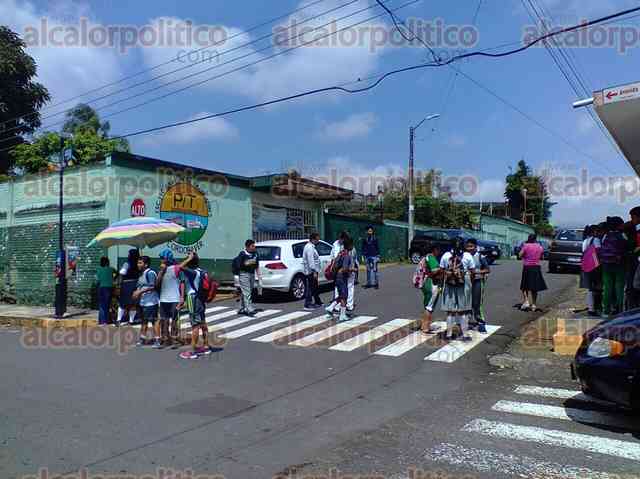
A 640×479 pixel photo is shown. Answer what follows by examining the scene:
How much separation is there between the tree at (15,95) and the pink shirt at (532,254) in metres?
33.8

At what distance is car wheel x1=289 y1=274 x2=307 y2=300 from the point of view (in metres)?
15.4

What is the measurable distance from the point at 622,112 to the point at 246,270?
807cm

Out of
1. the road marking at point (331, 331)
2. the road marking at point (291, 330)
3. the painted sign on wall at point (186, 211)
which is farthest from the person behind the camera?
the painted sign on wall at point (186, 211)

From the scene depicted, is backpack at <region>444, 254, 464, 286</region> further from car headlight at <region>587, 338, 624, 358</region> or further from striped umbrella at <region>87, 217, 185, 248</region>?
striped umbrella at <region>87, 217, 185, 248</region>

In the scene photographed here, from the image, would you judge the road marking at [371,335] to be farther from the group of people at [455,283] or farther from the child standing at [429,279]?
the child standing at [429,279]

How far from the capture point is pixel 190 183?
18.4m

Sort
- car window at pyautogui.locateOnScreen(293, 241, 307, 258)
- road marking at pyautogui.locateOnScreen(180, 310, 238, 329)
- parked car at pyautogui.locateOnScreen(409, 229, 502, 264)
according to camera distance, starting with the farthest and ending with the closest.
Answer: parked car at pyautogui.locateOnScreen(409, 229, 502, 264)
car window at pyautogui.locateOnScreen(293, 241, 307, 258)
road marking at pyautogui.locateOnScreen(180, 310, 238, 329)

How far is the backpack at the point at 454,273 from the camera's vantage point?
31.7ft

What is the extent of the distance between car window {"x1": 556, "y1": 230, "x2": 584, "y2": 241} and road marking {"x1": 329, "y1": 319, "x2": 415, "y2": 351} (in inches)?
439

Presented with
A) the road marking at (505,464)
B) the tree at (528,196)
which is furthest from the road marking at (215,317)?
the tree at (528,196)

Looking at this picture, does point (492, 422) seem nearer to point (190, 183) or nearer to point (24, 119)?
point (190, 183)

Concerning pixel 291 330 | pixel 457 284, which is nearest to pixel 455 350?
pixel 457 284

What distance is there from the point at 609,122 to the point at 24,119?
121 feet

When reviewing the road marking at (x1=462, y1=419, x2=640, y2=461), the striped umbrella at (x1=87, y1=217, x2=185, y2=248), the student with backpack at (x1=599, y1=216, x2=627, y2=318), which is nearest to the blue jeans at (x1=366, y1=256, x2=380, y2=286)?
the striped umbrella at (x1=87, y1=217, x2=185, y2=248)
